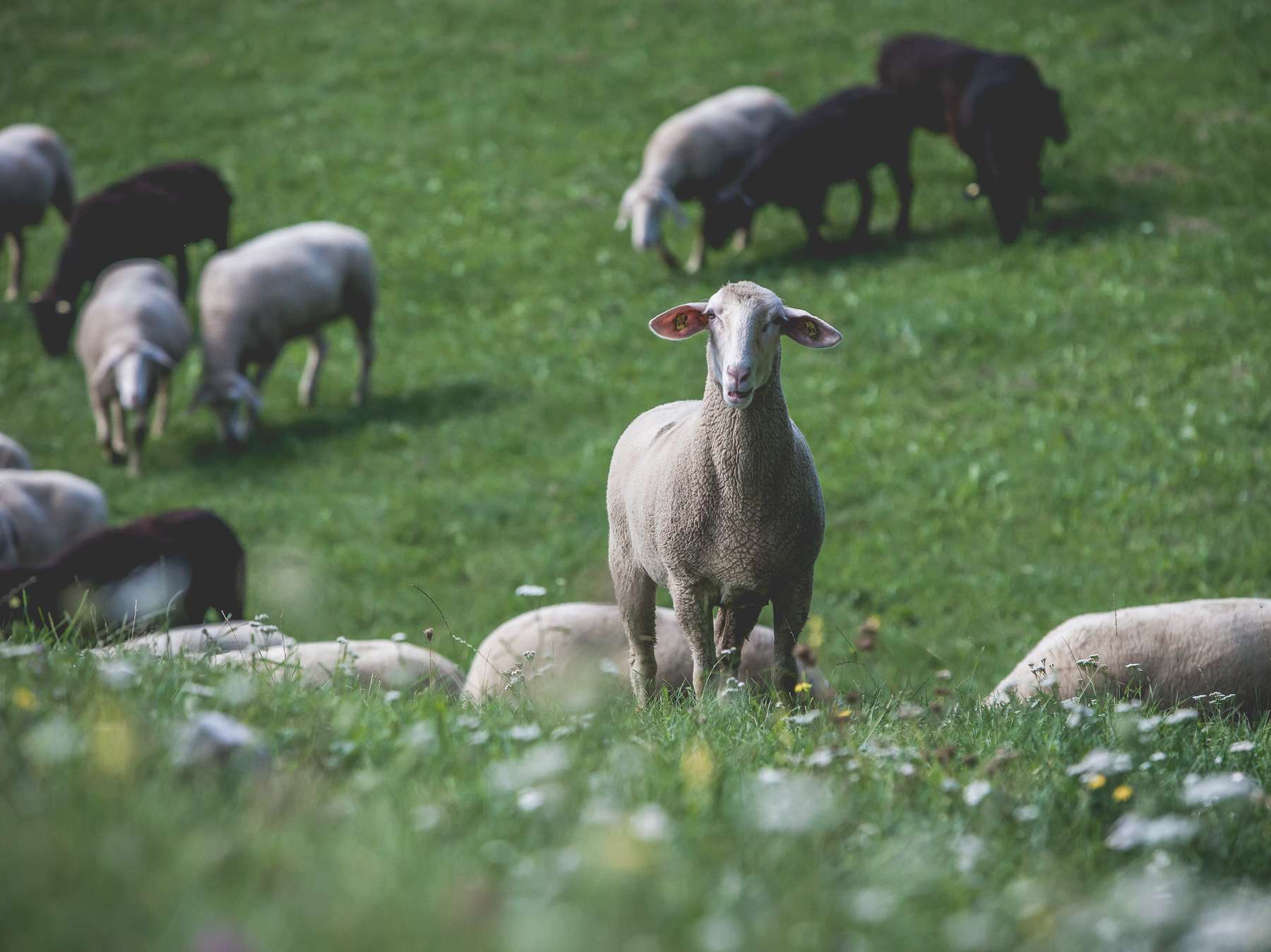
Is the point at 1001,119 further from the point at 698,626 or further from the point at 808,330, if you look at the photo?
the point at 698,626

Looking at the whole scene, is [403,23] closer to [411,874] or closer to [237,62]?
[237,62]

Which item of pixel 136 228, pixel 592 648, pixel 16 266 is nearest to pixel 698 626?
pixel 592 648

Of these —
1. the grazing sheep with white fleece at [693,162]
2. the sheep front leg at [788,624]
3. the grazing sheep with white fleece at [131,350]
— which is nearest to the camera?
the sheep front leg at [788,624]

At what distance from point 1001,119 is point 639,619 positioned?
10.4 meters

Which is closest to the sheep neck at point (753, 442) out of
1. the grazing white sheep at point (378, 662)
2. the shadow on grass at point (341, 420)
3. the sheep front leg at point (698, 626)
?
the sheep front leg at point (698, 626)

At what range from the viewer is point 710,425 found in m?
4.21

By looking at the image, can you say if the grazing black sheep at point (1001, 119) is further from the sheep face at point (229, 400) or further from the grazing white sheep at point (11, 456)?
the grazing white sheep at point (11, 456)

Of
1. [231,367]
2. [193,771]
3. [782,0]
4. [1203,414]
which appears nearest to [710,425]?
[193,771]

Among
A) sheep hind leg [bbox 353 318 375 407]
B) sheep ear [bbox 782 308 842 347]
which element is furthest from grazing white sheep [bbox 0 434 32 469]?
sheep ear [bbox 782 308 842 347]

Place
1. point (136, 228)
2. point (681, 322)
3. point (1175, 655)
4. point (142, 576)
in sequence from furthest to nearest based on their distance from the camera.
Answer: point (136, 228)
point (142, 576)
point (1175, 655)
point (681, 322)

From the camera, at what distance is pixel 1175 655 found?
5.16 meters

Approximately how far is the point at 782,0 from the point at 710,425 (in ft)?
62.0

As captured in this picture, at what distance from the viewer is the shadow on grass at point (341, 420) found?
→ 1184 cm

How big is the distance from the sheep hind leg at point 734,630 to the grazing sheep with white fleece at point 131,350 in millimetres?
8580
